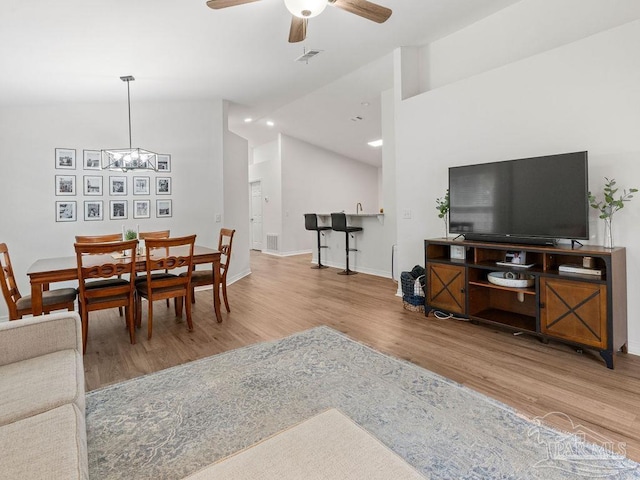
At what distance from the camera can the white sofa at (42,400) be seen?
99 centimetres

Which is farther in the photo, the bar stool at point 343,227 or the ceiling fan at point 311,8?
the bar stool at point 343,227

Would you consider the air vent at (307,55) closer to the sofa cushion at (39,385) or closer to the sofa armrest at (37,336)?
the sofa armrest at (37,336)

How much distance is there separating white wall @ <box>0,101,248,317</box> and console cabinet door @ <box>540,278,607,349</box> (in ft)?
14.6

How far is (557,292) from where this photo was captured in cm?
267

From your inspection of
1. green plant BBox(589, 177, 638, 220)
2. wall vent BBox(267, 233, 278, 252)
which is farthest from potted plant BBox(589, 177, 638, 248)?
wall vent BBox(267, 233, 278, 252)

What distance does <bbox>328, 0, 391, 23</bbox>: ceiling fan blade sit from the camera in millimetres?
2357

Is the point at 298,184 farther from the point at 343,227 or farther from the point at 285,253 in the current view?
the point at 343,227

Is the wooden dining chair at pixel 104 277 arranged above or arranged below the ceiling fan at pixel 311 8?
below

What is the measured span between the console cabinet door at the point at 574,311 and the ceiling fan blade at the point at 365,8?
2.41m

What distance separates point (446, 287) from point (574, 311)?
1.11 metres

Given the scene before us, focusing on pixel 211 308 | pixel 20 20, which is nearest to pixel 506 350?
pixel 211 308

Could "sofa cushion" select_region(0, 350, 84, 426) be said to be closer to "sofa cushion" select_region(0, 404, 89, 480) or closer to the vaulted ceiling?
"sofa cushion" select_region(0, 404, 89, 480)

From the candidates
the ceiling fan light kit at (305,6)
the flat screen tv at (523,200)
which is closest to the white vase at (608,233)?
the flat screen tv at (523,200)

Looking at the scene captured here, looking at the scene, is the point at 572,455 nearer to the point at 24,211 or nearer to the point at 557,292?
the point at 557,292
